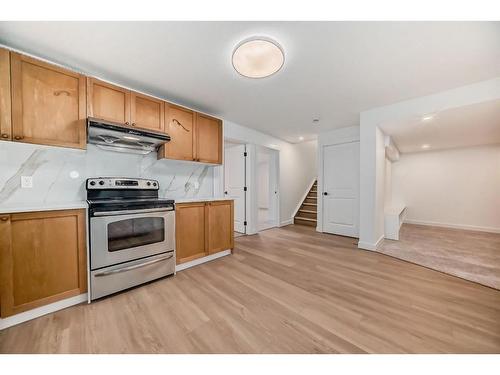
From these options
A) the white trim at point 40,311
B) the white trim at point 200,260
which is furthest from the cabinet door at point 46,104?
the white trim at point 200,260

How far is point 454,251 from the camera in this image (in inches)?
121

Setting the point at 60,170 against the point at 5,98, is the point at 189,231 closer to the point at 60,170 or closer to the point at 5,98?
the point at 60,170

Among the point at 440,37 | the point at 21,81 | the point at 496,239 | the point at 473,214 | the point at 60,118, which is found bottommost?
the point at 496,239

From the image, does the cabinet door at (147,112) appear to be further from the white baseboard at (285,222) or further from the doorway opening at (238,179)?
the white baseboard at (285,222)

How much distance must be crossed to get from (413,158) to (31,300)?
7.77 meters

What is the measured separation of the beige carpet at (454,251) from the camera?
2.29m

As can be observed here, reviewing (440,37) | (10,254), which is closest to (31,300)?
(10,254)

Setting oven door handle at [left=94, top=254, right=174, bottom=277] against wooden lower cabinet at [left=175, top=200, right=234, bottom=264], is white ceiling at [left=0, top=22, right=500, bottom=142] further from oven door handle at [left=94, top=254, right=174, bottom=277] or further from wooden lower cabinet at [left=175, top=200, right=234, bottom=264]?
oven door handle at [left=94, top=254, right=174, bottom=277]

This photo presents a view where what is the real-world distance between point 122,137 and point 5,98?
0.81 meters

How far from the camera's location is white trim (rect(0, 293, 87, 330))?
1419 millimetres

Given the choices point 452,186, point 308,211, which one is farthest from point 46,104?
point 452,186

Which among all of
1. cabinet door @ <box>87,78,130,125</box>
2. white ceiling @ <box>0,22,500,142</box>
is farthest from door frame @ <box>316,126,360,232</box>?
cabinet door @ <box>87,78,130,125</box>

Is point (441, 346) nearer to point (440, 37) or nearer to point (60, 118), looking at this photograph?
point (440, 37)
